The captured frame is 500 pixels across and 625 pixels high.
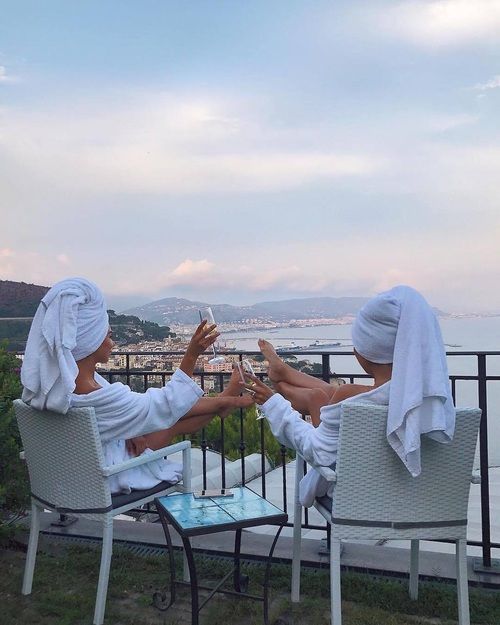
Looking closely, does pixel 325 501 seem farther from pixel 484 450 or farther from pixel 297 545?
pixel 484 450

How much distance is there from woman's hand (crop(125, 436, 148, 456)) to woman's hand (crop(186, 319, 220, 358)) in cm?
49

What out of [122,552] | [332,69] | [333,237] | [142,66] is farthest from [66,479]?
[333,237]

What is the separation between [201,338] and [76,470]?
0.80 metres

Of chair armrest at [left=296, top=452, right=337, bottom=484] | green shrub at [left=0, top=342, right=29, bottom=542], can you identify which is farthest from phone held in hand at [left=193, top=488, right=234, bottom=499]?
green shrub at [left=0, top=342, right=29, bottom=542]

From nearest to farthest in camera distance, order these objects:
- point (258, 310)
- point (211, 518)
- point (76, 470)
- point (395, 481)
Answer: point (395, 481), point (211, 518), point (76, 470), point (258, 310)

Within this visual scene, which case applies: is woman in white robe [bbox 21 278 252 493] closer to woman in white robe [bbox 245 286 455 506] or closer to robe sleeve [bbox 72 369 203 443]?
robe sleeve [bbox 72 369 203 443]

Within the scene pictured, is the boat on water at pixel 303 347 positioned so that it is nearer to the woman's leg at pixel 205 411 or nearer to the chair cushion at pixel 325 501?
the woman's leg at pixel 205 411

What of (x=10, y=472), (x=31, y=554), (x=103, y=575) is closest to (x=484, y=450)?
(x=103, y=575)

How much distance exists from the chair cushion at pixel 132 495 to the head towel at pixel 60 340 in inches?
18.6

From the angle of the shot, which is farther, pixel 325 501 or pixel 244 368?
pixel 244 368

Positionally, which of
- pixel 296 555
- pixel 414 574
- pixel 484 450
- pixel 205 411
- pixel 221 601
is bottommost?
pixel 221 601

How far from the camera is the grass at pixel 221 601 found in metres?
2.60

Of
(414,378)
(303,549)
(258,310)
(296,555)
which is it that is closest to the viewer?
(414,378)

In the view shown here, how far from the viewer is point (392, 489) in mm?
2209
